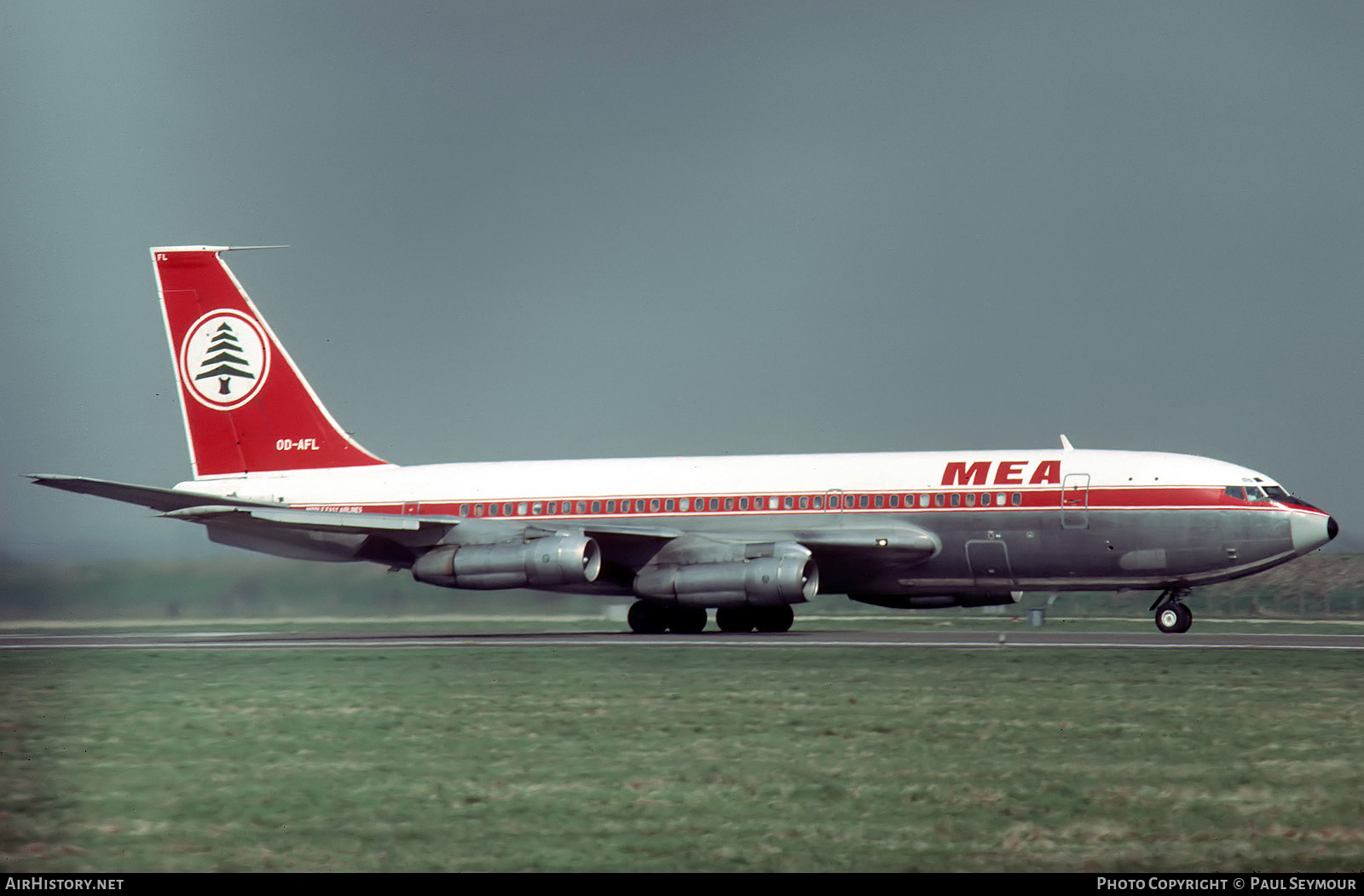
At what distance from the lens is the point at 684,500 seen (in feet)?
123

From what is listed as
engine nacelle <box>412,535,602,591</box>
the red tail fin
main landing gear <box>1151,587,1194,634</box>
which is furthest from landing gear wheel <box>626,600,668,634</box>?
main landing gear <box>1151,587,1194,634</box>

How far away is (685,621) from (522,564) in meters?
5.00

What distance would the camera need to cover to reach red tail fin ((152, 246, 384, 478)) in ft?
137

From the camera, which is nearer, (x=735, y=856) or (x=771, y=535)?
(x=735, y=856)

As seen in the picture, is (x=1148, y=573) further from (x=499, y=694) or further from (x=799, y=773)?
(x=799, y=773)

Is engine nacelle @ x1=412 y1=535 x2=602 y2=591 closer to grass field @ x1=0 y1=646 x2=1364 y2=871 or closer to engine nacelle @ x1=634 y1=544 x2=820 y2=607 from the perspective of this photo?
engine nacelle @ x1=634 y1=544 x2=820 y2=607

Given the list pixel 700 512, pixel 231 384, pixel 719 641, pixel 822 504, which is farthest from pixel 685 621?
pixel 231 384

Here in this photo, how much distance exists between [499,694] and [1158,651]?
1283cm

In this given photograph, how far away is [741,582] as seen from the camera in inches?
1350

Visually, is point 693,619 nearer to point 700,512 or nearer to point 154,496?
point 700,512

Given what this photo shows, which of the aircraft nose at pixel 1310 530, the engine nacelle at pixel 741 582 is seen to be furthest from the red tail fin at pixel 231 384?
the aircraft nose at pixel 1310 530

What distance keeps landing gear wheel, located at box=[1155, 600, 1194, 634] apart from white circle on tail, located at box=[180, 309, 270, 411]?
24.4m

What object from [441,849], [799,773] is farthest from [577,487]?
[441,849]
